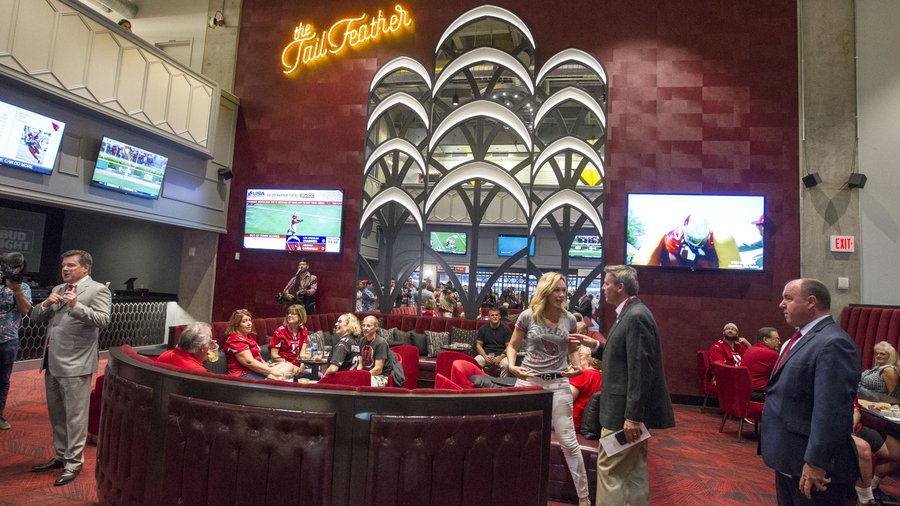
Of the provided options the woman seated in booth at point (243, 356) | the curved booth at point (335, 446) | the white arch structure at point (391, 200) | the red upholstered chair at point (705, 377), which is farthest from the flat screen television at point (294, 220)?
the curved booth at point (335, 446)

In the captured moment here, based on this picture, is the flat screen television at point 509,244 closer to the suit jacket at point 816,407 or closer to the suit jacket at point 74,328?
the suit jacket at point 74,328

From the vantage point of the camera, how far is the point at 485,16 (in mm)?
8289

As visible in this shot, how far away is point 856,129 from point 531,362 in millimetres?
6908

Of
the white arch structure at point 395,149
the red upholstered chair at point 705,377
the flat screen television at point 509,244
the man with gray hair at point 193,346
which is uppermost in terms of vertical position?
the white arch structure at point 395,149

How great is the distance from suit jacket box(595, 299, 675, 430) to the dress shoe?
11.2 feet

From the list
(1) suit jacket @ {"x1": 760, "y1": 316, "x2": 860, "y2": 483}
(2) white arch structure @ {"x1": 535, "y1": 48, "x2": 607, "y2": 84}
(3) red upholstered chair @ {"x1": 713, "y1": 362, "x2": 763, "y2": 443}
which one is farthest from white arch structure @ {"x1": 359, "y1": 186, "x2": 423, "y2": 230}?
(1) suit jacket @ {"x1": 760, "y1": 316, "x2": 860, "y2": 483}

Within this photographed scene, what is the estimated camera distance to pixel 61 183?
6.02 meters

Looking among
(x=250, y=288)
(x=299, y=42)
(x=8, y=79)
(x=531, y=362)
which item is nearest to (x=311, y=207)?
(x=250, y=288)

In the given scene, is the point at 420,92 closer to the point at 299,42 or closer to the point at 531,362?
the point at 299,42

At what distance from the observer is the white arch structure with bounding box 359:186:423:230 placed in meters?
8.27

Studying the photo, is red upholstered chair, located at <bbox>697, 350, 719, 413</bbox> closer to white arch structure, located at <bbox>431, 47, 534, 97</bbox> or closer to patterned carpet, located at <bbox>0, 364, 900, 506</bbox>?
patterned carpet, located at <bbox>0, 364, 900, 506</bbox>

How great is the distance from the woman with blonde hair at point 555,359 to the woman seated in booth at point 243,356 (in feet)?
6.36

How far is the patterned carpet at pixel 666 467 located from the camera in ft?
10.2

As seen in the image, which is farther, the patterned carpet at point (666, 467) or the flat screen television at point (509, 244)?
the flat screen television at point (509, 244)
